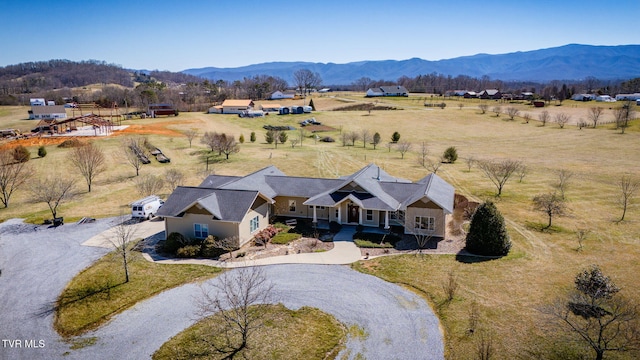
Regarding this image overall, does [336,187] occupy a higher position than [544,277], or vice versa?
[336,187]

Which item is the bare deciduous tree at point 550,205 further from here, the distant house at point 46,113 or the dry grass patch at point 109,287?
the distant house at point 46,113

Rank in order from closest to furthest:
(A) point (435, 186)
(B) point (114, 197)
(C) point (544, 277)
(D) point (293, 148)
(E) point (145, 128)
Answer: (C) point (544, 277), (A) point (435, 186), (B) point (114, 197), (D) point (293, 148), (E) point (145, 128)

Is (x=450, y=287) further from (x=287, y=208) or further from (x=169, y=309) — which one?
(x=287, y=208)

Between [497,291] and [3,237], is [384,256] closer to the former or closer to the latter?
[497,291]

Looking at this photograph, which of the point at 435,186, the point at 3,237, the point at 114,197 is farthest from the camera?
the point at 114,197

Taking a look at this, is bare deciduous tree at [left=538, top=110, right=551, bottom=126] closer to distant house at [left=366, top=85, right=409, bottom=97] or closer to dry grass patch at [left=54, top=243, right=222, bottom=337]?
distant house at [left=366, top=85, right=409, bottom=97]

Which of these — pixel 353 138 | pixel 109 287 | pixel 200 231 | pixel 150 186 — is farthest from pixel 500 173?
pixel 109 287

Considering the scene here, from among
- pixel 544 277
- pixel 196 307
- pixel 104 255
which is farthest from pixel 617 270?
pixel 104 255
